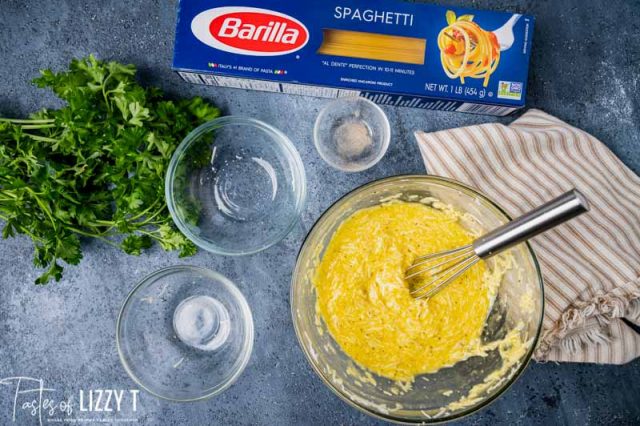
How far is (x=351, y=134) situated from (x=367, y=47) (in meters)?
0.24

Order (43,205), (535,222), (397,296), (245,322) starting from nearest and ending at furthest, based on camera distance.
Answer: (535,222) → (397,296) → (43,205) → (245,322)

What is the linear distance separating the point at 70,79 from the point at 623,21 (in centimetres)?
149

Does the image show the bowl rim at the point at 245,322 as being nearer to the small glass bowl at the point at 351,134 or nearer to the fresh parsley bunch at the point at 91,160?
the fresh parsley bunch at the point at 91,160

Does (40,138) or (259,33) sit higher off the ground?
(259,33)

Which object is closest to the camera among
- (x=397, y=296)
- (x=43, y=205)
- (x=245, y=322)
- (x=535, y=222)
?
(x=535, y=222)

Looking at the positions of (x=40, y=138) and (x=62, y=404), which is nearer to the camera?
(x=40, y=138)

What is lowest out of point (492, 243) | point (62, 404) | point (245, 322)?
point (62, 404)

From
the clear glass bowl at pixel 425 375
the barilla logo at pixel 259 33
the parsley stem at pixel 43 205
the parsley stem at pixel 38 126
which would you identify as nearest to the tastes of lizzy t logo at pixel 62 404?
the parsley stem at pixel 43 205

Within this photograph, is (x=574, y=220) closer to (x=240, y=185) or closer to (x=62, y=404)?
(x=240, y=185)

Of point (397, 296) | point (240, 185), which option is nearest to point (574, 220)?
point (397, 296)

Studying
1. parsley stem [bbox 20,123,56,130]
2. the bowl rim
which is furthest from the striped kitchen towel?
parsley stem [bbox 20,123,56,130]

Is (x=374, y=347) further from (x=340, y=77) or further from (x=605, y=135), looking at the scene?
(x=605, y=135)

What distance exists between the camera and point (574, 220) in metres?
1.36

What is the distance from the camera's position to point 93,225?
1.40m
